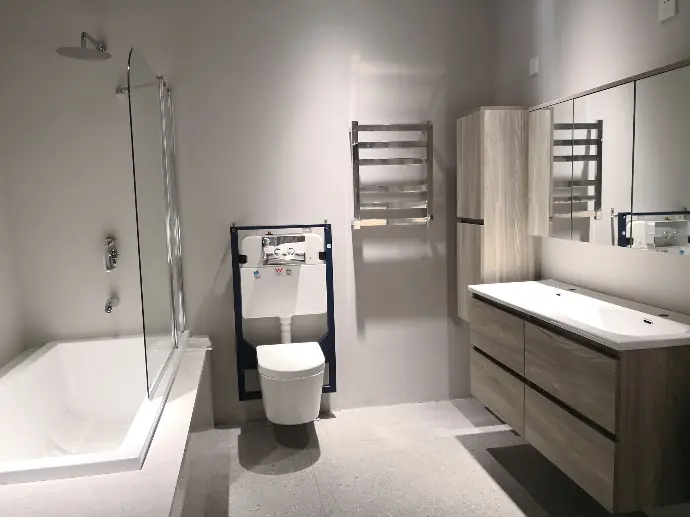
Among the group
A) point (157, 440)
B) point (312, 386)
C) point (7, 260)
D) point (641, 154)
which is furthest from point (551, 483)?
point (7, 260)

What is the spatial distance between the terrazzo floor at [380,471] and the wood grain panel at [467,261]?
0.69m

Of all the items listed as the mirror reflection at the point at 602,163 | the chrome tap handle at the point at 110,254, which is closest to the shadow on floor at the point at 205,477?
the chrome tap handle at the point at 110,254

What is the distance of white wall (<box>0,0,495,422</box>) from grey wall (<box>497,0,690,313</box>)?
29cm

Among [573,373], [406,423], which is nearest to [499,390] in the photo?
[573,373]

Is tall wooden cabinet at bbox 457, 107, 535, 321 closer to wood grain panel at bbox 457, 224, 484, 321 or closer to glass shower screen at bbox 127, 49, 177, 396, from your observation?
wood grain panel at bbox 457, 224, 484, 321

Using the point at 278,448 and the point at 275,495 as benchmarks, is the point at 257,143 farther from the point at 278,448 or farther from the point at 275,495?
the point at 275,495

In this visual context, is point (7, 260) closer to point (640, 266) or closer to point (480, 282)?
point (480, 282)

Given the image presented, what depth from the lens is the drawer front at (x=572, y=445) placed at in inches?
77.1

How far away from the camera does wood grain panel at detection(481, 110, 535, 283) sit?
309 centimetres

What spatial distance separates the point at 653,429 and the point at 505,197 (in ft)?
4.97

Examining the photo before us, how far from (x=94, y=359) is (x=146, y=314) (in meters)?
1.06

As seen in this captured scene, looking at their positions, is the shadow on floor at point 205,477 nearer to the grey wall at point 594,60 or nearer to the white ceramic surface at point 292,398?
the white ceramic surface at point 292,398

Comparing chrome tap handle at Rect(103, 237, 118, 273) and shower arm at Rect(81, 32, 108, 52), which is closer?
shower arm at Rect(81, 32, 108, 52)

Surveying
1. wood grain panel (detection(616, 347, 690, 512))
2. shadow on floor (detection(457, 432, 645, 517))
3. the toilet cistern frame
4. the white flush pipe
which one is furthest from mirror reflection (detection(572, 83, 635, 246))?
the white flush pipe
